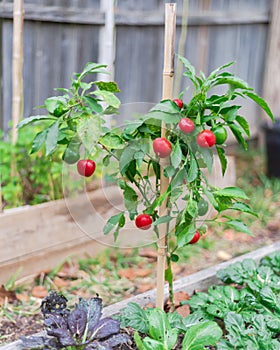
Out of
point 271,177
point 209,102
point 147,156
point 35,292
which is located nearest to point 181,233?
point 147,156

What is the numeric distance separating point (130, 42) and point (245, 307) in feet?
8.75

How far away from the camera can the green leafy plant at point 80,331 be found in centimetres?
197

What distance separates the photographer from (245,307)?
246 cm

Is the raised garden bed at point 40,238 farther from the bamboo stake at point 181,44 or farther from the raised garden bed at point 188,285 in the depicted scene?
the bamboo stake at point 181,44

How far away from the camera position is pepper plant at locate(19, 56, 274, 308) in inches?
76.7

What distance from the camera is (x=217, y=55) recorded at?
5.35m

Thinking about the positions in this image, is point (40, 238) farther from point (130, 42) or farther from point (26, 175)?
point (130, 42)

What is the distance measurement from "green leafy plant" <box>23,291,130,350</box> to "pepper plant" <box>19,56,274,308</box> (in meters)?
0.35

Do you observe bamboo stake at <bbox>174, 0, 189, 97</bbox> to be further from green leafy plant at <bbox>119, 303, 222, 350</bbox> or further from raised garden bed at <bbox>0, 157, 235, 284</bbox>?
green leafy plant at <bbox>119, 303, 222, 350</bbox>

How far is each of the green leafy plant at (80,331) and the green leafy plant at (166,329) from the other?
101 millimetres

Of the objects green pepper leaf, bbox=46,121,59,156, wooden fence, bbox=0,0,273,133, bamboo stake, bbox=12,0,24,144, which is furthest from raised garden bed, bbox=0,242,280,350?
wooden fence, bbox=0,0,273,133

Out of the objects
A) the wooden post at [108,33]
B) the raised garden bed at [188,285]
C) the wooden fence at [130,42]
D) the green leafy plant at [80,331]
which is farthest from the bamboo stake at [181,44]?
the green leafy plant at [80,331]

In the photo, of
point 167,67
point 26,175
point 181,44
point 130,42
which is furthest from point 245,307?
point 181,44

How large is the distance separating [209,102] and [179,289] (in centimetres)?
106
